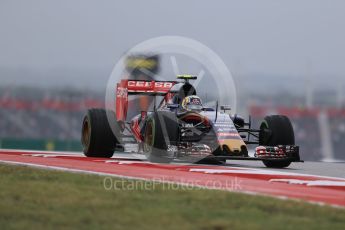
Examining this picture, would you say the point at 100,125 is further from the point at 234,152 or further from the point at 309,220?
the point at 309,220

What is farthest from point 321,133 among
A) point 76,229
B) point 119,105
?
point 76,229

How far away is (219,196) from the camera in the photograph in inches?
420

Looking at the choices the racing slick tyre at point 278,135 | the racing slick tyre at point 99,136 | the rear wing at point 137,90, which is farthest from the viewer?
the rear wing at point 137,90

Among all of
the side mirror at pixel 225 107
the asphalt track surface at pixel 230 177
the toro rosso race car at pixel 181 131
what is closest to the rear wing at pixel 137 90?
the toro rosso race car at pixel 181 131

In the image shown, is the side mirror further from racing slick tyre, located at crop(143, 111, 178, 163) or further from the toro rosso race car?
racing slick tyre, located at crop(143, 111, 178, 163)

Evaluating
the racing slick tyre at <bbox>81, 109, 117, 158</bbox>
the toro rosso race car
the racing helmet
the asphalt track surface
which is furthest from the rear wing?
the asphalt track surface

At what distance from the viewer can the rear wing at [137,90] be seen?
20109 millimetres

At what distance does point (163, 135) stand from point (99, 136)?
2551 millimetres

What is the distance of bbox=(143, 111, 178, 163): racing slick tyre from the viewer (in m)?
17.1

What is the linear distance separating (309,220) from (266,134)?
31.1 ft

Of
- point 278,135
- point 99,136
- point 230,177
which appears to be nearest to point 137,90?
point 99,136

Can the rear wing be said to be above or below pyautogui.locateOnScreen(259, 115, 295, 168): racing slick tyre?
above

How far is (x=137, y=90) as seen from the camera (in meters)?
20.2

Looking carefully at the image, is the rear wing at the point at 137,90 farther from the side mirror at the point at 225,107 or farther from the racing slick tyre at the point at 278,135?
the racing slick tyre at the point at 278,135
